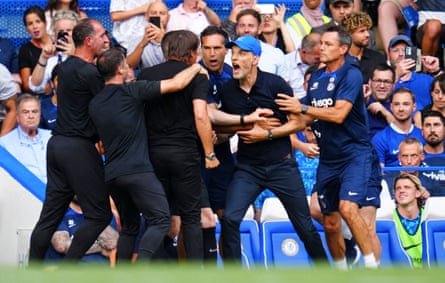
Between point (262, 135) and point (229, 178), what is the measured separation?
1.89 feet

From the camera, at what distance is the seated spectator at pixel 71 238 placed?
9695 mm

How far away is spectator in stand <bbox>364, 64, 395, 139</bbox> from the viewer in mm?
12266

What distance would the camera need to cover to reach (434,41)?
13.8 meters

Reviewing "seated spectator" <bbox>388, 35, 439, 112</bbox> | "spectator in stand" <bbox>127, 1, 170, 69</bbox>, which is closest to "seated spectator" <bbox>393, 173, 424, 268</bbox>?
"seated spectator" <bbox>388, 35, 439, 112</bbox>

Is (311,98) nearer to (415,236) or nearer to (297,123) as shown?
(297,123)

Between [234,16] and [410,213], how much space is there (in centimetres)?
383

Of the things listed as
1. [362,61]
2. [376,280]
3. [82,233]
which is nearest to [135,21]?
[362,61]

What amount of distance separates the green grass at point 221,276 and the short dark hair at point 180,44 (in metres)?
5.13

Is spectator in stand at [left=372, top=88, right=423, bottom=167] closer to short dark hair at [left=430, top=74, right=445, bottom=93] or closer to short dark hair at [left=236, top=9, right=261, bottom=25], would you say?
short dark hair at [left=430, top=74, right=445, bottom=93]

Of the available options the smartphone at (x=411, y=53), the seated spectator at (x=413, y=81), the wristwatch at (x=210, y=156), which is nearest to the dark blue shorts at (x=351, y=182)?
the wristwatch at (x=210, y=156)

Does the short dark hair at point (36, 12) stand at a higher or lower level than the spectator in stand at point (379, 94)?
higher

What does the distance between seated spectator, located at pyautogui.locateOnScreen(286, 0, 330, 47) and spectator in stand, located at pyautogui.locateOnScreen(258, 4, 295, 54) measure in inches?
9.8

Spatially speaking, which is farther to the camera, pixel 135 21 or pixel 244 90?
pixel 135 21

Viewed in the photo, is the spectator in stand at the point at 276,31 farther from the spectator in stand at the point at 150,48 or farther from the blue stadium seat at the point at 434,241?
the blue stadium seat at the point at 434,241
